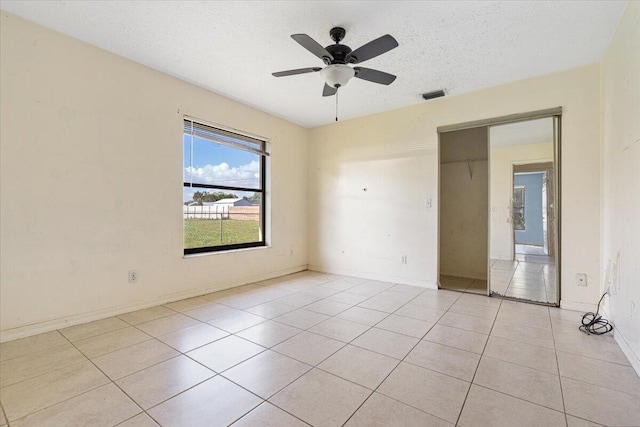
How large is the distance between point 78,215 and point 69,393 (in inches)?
62.7

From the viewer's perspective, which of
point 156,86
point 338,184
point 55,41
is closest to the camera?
point 55,41

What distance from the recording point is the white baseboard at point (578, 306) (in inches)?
115

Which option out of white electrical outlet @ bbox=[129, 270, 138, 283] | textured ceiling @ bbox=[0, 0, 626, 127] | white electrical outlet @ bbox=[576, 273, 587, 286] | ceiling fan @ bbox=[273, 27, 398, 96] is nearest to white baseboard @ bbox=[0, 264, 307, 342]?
white electrical outlet @ bbox=[129, 270, 138, 283]

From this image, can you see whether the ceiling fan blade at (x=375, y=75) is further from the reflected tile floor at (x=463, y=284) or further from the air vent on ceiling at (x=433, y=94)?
the reflected tile floor at (x=463, y=284)

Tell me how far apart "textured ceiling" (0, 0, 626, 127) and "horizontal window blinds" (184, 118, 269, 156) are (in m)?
0.54

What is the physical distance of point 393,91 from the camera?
142 inches

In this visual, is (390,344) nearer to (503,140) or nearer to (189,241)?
(189,241)

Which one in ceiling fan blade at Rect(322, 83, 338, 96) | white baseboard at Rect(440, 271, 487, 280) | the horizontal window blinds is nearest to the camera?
ceiling fan blade at Rect(322, 83, 338, 96)

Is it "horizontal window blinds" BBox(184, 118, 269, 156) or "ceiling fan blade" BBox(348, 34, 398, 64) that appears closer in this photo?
"ceiling fan blade" BBox(348, 34, 398, 64)

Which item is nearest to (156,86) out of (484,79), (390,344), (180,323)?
(180,323)

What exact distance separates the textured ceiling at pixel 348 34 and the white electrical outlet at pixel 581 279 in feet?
7.15

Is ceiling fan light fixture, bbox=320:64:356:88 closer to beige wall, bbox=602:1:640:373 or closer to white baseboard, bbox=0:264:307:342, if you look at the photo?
beige wall, bbox=602:1:640:373

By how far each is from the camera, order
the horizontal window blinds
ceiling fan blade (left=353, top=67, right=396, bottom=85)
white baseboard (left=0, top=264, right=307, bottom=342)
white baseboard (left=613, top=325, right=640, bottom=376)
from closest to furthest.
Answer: white baseboard (left=613, top=325, right=640, bottom=376), white baseboard (left=0, top=264, right=307, bottom=342), ceiling fan blade (left=353, top=67, right=396, bottom=85), the horizontal window blinds

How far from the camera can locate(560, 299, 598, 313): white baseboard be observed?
2.92 m
